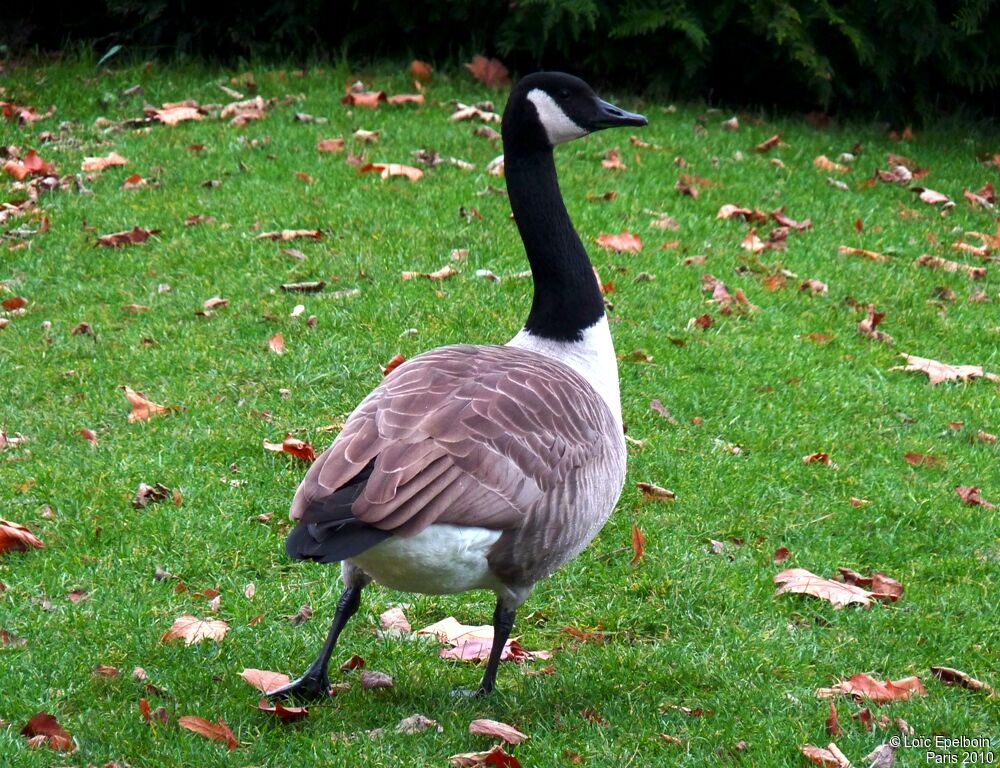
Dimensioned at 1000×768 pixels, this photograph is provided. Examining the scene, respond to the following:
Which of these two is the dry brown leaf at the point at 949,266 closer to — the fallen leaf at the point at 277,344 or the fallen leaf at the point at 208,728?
the fallen leaf at the point at 277,344

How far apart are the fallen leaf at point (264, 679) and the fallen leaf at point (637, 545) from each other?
1.62 meters

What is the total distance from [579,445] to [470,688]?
933 millimetres

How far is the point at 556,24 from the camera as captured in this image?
36.5ft

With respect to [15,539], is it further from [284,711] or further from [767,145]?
[767,145]

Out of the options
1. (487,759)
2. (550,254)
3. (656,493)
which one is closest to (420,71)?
(656,493)

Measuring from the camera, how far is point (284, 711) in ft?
12.5

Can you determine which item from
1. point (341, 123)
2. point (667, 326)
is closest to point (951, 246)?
point (667, 326)

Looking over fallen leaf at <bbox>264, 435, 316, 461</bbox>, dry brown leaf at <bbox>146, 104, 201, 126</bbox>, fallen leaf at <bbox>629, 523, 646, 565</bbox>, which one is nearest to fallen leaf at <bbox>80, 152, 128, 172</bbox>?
dry brown leaf at <bbox>146, 104, 201, 126</bbox>

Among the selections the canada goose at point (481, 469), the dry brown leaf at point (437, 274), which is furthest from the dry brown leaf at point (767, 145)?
the canada goose at point (481, 469)

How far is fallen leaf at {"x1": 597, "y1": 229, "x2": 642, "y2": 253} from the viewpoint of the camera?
8117 mm

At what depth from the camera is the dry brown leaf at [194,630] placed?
4336mm

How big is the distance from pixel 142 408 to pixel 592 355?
2.64 m

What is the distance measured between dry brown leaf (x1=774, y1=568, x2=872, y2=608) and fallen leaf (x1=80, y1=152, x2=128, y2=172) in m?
6.44

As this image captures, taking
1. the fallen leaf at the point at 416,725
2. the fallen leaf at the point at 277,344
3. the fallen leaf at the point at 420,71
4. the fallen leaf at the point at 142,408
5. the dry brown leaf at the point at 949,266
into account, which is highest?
the fallen leaf at the point at 420,71
